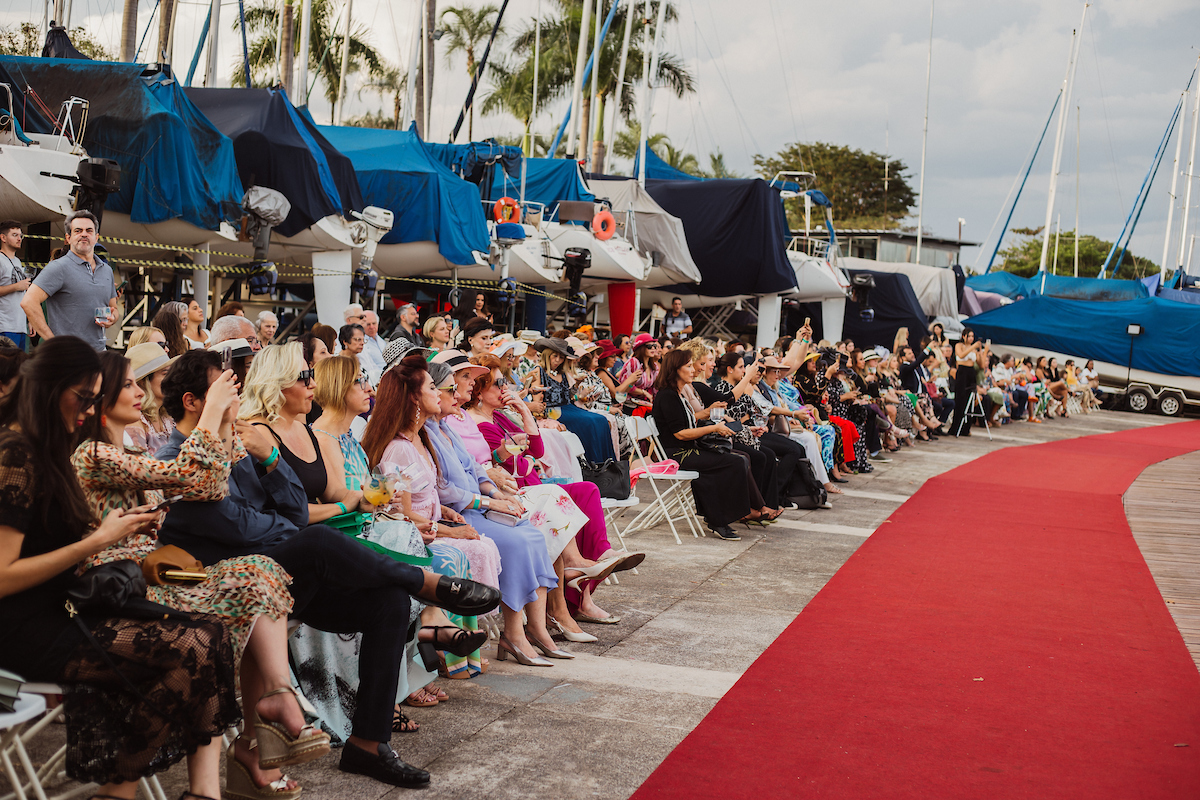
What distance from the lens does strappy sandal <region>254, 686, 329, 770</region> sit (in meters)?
3.21

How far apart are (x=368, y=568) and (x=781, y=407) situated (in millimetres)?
7791

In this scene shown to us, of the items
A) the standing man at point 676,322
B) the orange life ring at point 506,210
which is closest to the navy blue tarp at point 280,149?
the orange life ring at point 506,210

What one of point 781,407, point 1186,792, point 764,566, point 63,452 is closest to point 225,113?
point 781,407

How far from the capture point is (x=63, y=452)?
2.86m

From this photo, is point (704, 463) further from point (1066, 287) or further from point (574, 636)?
point (1066, 287)

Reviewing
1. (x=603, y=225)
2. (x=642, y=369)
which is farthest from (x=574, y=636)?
(x=603, y=225)

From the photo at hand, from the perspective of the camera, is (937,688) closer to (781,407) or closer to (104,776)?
(104,776)

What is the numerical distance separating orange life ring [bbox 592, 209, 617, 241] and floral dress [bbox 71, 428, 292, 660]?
1762cm

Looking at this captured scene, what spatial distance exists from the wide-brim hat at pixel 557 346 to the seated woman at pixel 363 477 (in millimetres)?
4466

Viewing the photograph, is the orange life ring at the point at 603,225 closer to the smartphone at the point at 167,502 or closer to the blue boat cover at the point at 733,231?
the blue boat cover at the point at 733,231

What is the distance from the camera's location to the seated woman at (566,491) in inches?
221

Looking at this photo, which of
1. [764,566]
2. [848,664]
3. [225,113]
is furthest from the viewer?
[225,113]

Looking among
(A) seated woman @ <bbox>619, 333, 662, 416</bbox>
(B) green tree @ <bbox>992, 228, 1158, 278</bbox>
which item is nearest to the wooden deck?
(A) seated woman @ <bbox>619, 333, 662, 416</bbox>

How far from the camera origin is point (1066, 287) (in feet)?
127
